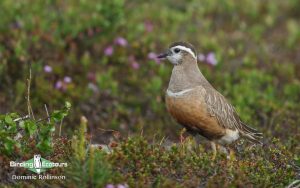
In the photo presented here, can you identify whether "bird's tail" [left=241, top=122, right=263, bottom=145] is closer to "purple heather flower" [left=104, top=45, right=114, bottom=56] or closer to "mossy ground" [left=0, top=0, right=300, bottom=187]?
"mossy ground" [left=0, top=0, right=300, bottom=187]

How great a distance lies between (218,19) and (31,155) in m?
7.94

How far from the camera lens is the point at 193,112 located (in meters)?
7.38

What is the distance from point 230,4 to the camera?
529 inches

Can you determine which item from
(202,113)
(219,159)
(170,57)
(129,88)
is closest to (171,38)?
(129,88)

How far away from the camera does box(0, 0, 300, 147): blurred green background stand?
9.74 metres

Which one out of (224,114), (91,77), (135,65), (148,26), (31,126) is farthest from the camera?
(148,26)

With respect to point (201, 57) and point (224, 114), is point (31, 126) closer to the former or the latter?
point (224, 114)

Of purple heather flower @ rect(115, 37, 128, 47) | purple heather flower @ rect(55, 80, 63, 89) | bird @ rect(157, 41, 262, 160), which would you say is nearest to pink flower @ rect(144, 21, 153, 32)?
purple heather flower @ rect(115, 37, 128, 47)

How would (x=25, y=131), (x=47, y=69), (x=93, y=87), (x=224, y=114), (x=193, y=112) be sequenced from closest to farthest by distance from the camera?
1. (x=25, y=131)
2. (x=193, y=112)
3. (x=224, y=114)
4. (x=47, y=69)
5. (x=93, y=87)

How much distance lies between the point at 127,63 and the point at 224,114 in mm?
3374

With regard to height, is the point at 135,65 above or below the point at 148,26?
below

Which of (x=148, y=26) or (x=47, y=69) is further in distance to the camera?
(x=148, y=26)

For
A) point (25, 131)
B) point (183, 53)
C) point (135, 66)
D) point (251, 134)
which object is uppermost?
point (183, 53)

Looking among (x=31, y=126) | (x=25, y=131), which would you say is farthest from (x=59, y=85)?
(x=31, y=126)
